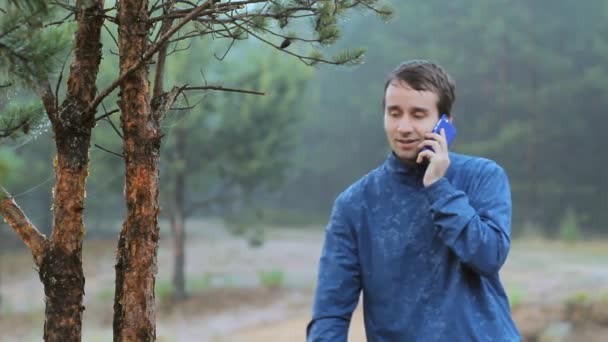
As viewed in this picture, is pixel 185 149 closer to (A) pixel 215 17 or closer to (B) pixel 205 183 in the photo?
(B) pixel 205 183

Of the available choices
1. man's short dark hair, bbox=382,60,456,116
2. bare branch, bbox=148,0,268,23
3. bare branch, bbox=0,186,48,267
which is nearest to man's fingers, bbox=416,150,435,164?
man's short dark hair, bbox=382,60,456,116

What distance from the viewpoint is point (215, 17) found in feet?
6.51

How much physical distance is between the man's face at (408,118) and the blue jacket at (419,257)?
2.0 inches

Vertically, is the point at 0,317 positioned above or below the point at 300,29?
below

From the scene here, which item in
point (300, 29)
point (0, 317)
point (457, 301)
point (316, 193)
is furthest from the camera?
point (316, 193)

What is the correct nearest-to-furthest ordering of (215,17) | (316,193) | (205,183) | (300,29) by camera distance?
(215,17), (300,29), (205,183), (316,193)

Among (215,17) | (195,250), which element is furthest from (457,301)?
(195,250)

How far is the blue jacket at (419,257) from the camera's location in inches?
67.5

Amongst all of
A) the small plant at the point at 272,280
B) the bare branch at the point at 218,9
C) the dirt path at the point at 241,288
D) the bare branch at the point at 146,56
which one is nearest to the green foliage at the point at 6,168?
the bare branch at the point at 146,56

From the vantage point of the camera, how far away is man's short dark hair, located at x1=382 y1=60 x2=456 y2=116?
183cm

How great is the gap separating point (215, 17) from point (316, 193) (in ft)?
92.1

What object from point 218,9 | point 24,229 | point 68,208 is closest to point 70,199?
point 68,208

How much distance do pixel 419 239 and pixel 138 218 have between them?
629 mm

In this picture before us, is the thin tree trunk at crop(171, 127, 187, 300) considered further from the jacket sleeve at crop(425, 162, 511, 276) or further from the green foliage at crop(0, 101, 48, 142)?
the jacket sleeve at crop(425, 162, 511, 276)
